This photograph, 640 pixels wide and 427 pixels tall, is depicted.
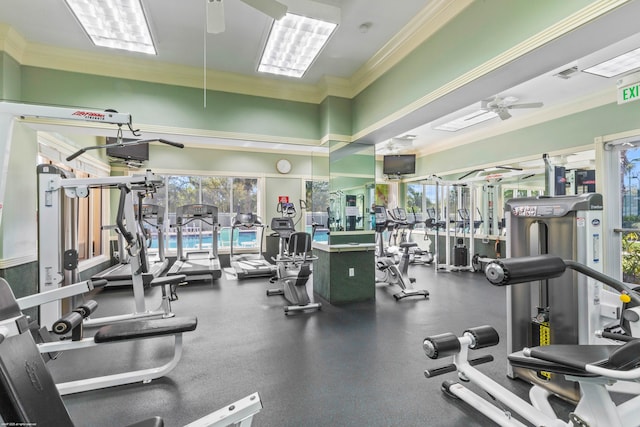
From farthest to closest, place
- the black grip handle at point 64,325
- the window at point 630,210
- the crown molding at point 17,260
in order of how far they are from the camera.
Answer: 1. the window at point 630,210
2. the crown molding at point 17,260
3. the black grip handle at point 64,325

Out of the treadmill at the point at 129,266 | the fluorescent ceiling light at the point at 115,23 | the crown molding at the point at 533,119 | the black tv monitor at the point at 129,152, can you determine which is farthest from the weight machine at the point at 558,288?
the black tv monitor at the point at 129,152

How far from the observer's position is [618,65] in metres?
4.13

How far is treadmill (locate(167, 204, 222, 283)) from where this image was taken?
20.1 ft

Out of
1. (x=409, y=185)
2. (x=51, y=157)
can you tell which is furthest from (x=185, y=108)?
(x=409, y=185)

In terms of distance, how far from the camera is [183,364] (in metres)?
2.79

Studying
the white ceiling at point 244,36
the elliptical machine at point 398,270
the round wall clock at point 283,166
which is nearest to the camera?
the white ceiling at point 244,36

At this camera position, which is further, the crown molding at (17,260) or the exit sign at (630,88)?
the crown molding at (17,260)

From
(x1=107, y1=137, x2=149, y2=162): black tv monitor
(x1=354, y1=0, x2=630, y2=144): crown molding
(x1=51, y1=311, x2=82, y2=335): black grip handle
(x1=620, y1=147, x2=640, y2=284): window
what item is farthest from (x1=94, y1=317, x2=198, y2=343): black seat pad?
(x1=620, y1=147, x2=640, y2=284): window

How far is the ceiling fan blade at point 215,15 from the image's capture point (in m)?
1.96

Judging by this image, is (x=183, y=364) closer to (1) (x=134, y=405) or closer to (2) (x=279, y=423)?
(1) (x=134, y=405)

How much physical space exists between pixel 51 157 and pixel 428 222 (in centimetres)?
771

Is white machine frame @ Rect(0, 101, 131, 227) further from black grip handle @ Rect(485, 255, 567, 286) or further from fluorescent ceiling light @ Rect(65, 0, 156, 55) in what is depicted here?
black grip handle @ Rect(485, 255, 567, 286)

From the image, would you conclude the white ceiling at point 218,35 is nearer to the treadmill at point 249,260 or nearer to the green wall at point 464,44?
the green wall at point 464,44

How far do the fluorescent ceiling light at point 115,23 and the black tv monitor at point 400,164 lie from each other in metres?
6.99
